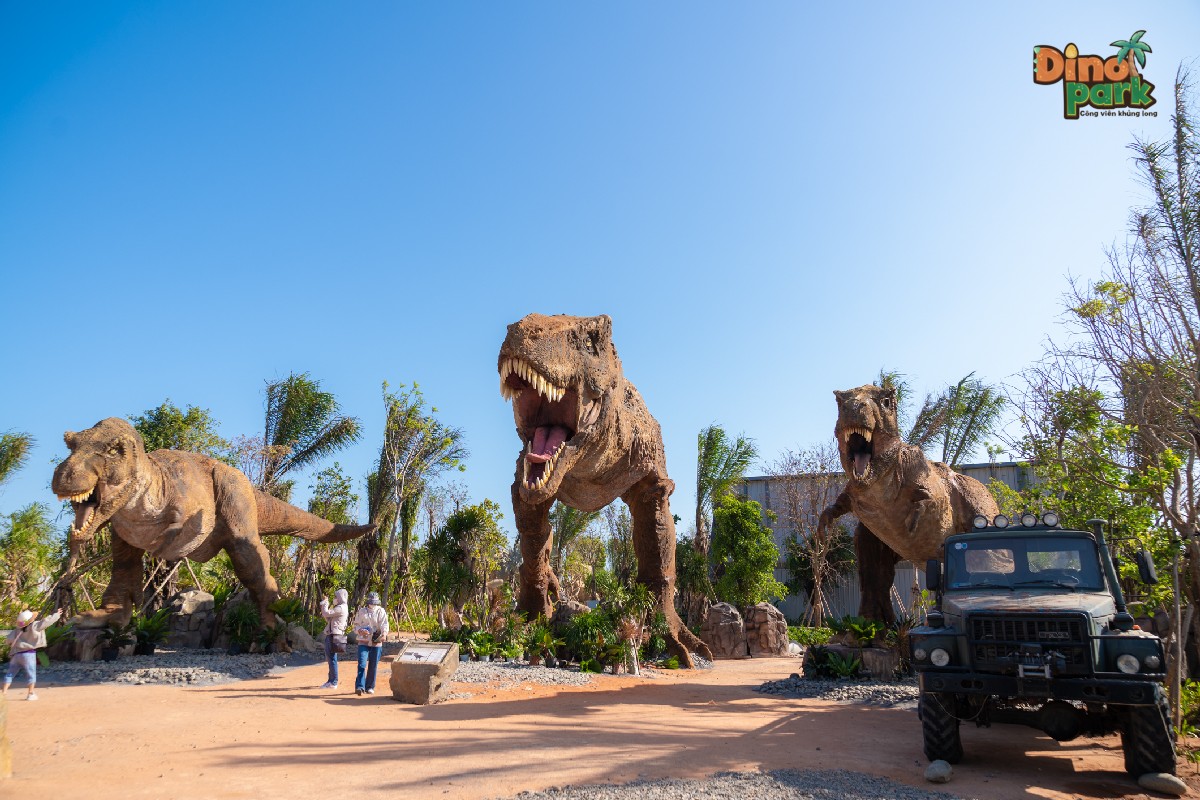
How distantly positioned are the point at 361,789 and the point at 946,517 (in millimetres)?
7359

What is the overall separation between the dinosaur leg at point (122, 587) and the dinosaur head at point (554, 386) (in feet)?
26.6

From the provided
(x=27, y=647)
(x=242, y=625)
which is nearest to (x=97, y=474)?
(x=27, y=647)

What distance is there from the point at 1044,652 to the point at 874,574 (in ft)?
20.4

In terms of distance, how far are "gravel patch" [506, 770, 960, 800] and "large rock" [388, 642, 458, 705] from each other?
154 inches

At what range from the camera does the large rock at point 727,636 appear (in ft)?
55.8

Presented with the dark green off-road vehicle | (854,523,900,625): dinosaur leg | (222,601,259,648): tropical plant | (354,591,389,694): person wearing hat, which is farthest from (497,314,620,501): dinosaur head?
(222,601,259,648): tropical plant

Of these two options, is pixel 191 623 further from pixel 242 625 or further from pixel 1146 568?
pixel 1146 568

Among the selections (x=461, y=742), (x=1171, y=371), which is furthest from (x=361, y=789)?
(x=1171, y=371)

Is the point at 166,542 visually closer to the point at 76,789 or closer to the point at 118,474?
the point at 118,474

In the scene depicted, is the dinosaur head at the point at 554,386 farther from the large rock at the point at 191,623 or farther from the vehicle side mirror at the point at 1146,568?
the large rock at the point at 191,623

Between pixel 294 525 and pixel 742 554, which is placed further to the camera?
pixel 742 554

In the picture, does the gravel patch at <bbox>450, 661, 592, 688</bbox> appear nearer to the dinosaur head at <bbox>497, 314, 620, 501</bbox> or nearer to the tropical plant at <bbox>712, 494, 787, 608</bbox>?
the dinosaur head at <bbox>497, 314, 620, 501</bbox>

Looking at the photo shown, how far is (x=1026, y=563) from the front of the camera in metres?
6.27

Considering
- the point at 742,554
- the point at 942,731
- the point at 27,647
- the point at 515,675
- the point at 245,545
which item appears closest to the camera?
the point at 942,731
